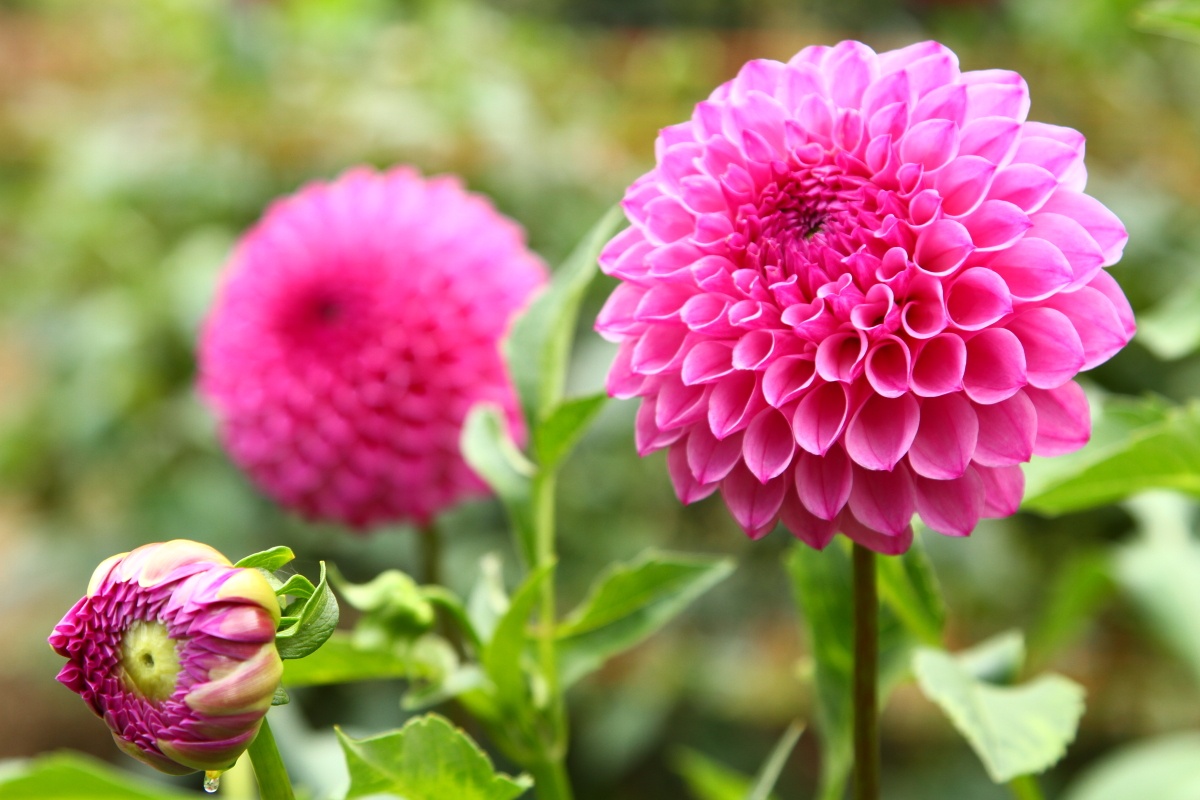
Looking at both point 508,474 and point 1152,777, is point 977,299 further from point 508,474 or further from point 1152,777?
point 1152,777

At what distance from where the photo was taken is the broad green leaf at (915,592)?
47cm

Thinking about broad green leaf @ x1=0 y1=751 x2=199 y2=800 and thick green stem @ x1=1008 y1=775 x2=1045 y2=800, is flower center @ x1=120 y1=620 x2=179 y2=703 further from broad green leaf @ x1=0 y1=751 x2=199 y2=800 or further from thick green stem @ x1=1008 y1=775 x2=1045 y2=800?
thick green stem @ x1=1008 y1=775 x2=1045 y2=800

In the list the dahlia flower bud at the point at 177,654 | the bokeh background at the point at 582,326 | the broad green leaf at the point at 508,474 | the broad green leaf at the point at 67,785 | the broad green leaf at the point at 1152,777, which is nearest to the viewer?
the dahlia flower bud at the point at 177,654

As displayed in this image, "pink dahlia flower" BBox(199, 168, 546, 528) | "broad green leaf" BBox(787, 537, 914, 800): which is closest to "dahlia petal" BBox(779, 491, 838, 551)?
"broad green leaf" BBox(787, 537, 914, 800)

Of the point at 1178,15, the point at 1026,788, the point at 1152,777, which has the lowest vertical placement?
the point at 1152,777

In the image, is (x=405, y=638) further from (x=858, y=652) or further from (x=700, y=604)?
(x=700, y=604)

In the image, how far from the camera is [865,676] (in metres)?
0.38

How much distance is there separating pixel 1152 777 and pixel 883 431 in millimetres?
471

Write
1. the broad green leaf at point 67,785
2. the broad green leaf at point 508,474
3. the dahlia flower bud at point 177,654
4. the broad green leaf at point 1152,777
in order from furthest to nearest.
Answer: the broad green leaf at point 1152,777
the broad green leaf at point 508,474
the broad green leaf at point 67,785
the dahlia flower bud at point 177,654

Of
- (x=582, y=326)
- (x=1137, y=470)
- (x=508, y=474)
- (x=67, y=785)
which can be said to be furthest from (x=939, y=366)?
(x=582, y=326)

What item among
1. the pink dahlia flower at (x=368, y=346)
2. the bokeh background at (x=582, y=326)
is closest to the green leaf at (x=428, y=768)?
the pink dahlia flower at (x=368, y=346)

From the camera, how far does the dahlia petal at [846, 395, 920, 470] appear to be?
0.34 meters

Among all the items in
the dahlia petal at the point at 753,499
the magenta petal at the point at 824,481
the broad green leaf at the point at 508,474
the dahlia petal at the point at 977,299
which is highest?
the dahlia petal at the point at 977,299

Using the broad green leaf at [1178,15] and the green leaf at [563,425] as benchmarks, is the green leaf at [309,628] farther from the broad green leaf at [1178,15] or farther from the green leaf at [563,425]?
the broad green leaf at [1178,15]
